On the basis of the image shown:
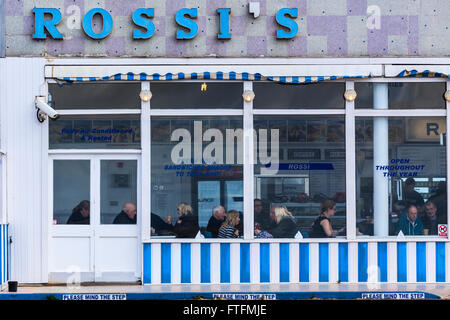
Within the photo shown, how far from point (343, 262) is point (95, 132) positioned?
14.3ft

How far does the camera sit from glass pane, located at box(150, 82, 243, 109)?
15.9 metres

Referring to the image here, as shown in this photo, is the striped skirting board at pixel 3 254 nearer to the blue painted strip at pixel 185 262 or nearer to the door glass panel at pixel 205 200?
the blue painted strip at pixel 185 262

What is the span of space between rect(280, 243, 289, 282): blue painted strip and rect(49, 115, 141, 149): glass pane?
2742 mm

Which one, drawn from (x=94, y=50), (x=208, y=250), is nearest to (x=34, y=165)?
(x=94, y=50)

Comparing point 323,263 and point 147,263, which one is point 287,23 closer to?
point 323,263

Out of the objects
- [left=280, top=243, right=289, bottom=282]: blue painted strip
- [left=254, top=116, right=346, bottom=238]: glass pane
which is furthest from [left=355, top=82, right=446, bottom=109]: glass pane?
[left=280, top=243, right=289, bottom=282]: blue painted strip

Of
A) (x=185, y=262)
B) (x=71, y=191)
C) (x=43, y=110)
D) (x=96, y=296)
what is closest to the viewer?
(x=96, y=296)

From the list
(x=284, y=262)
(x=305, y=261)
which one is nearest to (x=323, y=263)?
(x=305, y=261)

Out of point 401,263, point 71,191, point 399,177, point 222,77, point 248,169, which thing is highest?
point 222,77

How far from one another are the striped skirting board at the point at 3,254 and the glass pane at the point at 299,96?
14.1 ft

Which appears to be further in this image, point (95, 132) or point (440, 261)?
point (95, 132)

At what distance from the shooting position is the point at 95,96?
52.5 feet

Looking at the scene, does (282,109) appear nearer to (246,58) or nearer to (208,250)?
(246,58)

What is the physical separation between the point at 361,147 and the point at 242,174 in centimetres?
191
